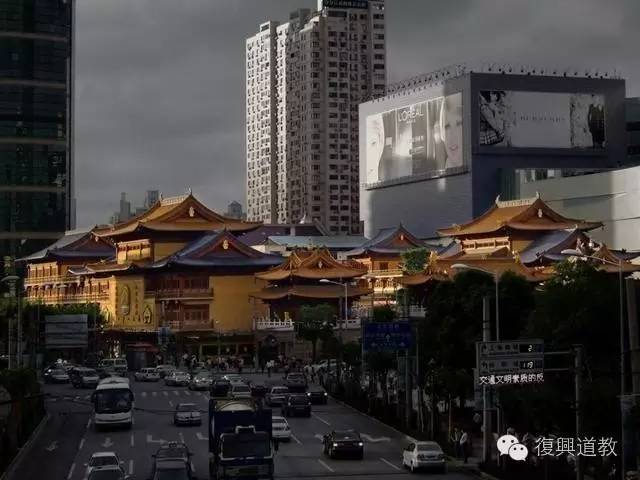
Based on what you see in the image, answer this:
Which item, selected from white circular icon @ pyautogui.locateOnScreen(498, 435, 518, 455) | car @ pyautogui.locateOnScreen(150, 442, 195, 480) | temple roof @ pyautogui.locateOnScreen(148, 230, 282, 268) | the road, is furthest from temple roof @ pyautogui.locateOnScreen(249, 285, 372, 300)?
white circular icon @ pyautogui.locateOnScreen(498, 435, 518, 455)

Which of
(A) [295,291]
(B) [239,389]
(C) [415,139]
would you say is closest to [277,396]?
(B) [239,389]

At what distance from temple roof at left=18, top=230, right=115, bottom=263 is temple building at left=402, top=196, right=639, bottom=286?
44108mm

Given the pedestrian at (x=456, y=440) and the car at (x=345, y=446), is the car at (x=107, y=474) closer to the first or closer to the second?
the car at (x=345, y=446)

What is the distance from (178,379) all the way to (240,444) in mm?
50436

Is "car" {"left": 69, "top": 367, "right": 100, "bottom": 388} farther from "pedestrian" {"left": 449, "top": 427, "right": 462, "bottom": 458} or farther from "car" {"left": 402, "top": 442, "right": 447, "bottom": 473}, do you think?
"car" {"left": 402, "top": 442, "right": 447, "bottom": 473}

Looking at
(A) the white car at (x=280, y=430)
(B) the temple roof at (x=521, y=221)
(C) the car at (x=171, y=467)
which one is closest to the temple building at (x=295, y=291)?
(B) the temple roof at (x=521, y=221)

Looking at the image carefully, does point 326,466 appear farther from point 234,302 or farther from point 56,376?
point 234,302

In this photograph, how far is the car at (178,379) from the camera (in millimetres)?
94625

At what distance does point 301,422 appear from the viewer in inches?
2761

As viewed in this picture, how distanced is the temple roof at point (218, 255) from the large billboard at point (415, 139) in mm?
37071

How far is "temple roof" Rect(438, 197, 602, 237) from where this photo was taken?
124 m

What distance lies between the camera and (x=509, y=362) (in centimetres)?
4347

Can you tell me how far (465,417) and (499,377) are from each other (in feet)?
82.2

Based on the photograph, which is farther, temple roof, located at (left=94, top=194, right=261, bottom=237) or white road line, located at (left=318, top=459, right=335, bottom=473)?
temple roof, located at (left=94, top=194, right=261, bottom=237)
